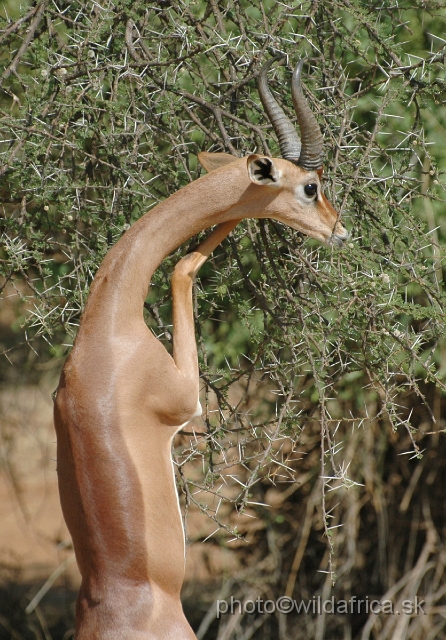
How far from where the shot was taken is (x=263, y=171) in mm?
2732

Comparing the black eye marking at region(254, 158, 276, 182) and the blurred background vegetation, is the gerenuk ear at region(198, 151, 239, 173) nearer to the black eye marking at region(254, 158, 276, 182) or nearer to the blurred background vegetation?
the blurred background vegetation

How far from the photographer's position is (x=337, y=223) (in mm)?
2768

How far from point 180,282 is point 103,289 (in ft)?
0.99

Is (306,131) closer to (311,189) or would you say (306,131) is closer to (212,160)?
(311,189)

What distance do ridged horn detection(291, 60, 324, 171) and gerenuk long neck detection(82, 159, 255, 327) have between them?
230 mm

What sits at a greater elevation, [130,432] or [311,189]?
[311,189]

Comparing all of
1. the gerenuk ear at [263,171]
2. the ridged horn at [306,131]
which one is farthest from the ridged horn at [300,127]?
the gerenuk ear at [263,171]

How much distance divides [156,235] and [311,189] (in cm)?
61

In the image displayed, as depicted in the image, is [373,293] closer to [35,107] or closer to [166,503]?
[166,503]

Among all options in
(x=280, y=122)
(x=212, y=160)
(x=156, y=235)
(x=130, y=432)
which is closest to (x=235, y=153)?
(x=212, y=160)

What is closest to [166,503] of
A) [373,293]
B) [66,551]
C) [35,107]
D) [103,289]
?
[103,289]

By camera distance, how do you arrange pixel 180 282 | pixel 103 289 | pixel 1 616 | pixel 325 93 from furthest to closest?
1. pixel 1 616
2. pixel 325 93
3. pixel 180 282
4. pixel 103 289

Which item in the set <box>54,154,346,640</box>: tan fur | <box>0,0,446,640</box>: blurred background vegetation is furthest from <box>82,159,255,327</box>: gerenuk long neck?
<box>0,0,446,640</box>: blurred background vegetation

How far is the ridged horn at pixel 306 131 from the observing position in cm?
262
